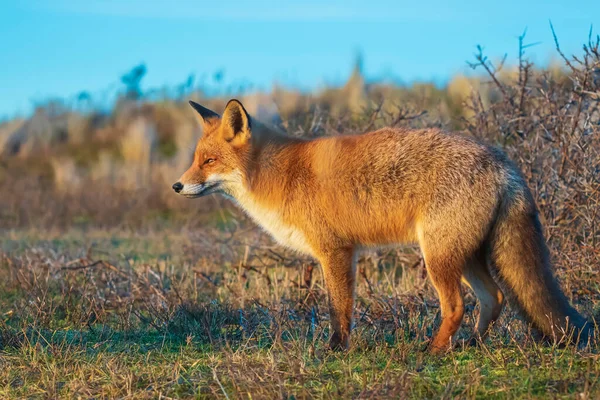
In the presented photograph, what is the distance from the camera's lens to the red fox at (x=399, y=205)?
5012mm

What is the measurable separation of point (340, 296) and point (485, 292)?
1111 mm

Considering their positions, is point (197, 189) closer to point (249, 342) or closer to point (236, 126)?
point (236, 126)

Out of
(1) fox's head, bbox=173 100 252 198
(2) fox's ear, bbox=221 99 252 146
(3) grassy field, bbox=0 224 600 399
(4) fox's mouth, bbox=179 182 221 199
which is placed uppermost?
(2) fox's ear, bbox=221 99 252 146

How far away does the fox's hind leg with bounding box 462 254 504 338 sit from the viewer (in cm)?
548

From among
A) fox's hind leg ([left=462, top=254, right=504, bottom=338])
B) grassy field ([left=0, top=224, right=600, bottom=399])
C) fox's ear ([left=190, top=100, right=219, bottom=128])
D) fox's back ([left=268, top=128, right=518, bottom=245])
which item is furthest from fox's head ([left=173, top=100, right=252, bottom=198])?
fox's hind leg ([left=462, top=254, right=504, bottom=338])

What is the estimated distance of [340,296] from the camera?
17.7 ft

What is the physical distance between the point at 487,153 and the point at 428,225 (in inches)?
27.2

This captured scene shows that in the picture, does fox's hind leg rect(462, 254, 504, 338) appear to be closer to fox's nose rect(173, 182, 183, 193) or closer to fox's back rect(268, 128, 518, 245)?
fox's back rect(268, 128, 518, 245)

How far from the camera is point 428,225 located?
16.8 ft

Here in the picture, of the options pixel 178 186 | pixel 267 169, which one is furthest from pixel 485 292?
pixel 178 186

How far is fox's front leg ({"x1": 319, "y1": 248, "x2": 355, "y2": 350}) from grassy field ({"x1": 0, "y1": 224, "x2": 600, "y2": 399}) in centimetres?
12

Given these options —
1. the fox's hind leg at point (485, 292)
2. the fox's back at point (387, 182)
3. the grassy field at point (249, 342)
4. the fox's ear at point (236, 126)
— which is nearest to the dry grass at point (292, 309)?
the grassy field at point (249, 342)

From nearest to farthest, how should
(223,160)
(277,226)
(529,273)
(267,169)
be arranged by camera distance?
(529,273) → (277,226) → (267,169) → (223,160)

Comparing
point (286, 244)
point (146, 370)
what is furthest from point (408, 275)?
point (146, 370)
